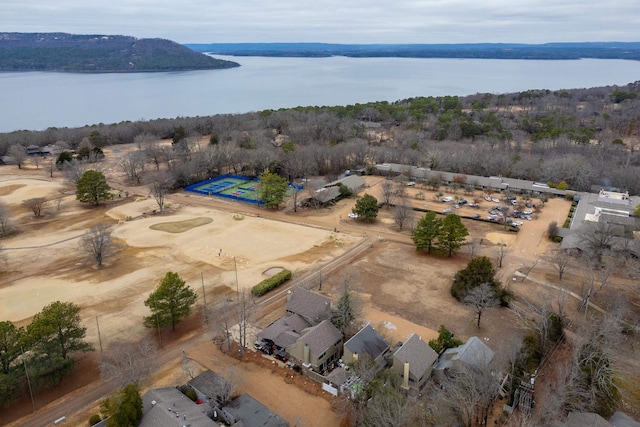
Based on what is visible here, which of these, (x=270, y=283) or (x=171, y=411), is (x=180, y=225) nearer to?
(x=270, y=283)

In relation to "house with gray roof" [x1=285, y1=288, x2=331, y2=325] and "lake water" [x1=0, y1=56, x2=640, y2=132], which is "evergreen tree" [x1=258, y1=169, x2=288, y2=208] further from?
"lake water" [x1=0, y1=56, x2=640, y2=132]

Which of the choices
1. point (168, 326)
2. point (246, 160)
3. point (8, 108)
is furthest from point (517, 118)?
point (8, 108)

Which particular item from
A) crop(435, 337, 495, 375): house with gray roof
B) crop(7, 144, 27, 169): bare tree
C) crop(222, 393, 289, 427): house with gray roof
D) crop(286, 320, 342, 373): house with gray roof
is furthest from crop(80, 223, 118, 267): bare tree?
crop(7, 144, 27, 169): bare tree

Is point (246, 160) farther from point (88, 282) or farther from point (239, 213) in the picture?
point (88, 282)

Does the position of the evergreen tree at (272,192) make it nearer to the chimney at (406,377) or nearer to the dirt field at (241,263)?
the dirt field at (241,263)

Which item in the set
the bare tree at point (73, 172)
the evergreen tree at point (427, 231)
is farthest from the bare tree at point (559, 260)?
the bare tree at point (73, 172)

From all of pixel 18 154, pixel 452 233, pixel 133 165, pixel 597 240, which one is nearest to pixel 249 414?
pixel 452 233
